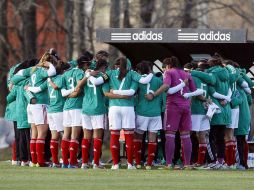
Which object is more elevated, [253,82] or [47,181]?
[253,82]

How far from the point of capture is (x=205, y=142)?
1035 inches

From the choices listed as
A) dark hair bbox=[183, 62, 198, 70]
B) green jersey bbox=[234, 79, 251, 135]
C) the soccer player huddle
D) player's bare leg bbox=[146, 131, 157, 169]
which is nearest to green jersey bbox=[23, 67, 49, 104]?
the soccer player huddle

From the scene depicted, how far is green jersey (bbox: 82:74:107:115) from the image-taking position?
25328 mm

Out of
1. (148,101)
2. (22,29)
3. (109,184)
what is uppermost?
(22,29)

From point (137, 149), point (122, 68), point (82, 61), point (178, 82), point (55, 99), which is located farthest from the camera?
point (55, 99)

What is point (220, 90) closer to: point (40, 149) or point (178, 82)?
point (178, 82)

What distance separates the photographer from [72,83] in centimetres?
2570

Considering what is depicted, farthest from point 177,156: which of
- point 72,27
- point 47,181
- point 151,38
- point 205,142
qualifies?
point 72,27

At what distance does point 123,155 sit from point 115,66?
2.85 m

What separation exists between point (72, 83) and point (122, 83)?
1.12 m

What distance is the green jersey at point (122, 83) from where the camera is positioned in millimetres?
25094

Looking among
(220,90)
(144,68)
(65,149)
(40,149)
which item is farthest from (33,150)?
(220,90)

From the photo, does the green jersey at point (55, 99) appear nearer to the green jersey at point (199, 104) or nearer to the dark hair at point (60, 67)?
the dark hair at point (60, 67)

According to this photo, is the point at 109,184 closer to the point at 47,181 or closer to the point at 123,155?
the point at 47,181
